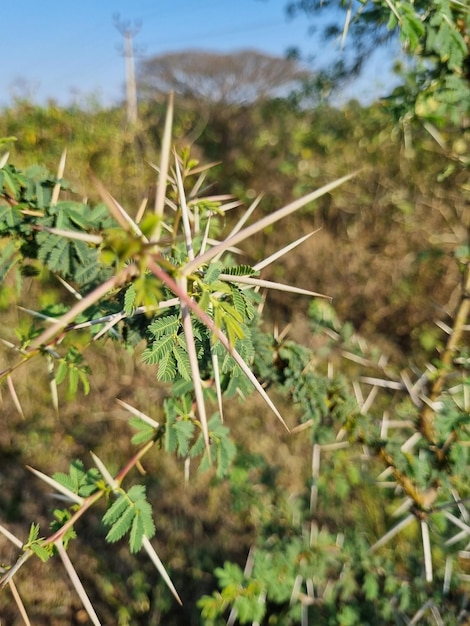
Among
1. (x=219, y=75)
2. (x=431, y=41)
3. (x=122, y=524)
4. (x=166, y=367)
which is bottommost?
(x=122, y=524)

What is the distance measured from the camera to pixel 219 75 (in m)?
7.33

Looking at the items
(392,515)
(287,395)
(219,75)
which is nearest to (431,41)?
(287,395)

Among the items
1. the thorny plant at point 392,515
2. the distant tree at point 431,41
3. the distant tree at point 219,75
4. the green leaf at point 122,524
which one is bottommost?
the thorny plant at point 392,515

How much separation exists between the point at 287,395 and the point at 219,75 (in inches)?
281

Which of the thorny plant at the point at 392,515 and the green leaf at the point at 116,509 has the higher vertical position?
the green leaf at the point at 116,509

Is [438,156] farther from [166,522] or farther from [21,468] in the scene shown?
[21,468]

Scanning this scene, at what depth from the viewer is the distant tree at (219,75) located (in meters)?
6.73

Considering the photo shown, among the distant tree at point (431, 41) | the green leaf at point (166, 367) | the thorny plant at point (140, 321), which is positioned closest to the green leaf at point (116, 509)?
the thorny plant at point (140, 321)

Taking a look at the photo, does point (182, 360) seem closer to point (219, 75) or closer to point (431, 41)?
point (431, 41)

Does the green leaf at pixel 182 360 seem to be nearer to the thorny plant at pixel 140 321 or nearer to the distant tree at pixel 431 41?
the thorny plant at pixel 140 321

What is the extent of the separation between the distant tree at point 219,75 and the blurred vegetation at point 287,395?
56 cm

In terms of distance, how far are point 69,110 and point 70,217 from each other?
16.9ft

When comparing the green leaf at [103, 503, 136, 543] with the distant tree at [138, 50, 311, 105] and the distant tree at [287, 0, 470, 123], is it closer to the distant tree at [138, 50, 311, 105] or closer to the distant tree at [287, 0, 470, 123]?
the distant tree at [287, 0, 470, 123]

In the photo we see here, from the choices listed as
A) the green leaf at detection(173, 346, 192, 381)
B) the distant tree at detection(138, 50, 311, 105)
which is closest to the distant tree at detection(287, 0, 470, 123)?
the green leaf at detection(173, 346, 192, 381)
